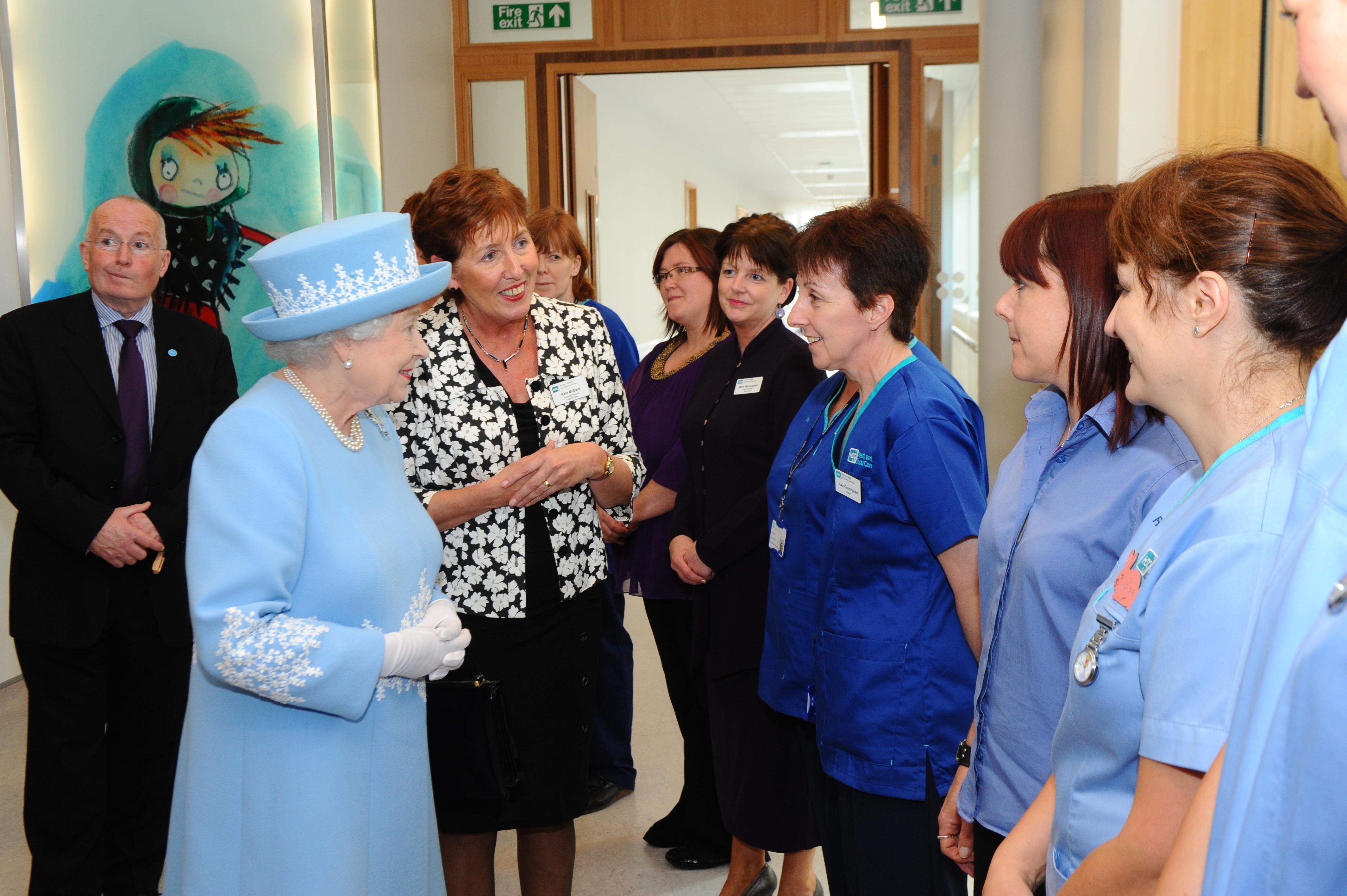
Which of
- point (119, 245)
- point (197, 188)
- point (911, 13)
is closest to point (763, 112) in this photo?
point (911, 13)

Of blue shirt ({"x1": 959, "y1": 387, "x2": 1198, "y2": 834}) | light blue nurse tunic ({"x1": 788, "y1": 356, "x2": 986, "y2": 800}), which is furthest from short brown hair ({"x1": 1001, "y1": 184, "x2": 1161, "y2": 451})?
light blue nurse tunic ({"x1": 788, "y1": 356, "x2": 986, "y2": 800})

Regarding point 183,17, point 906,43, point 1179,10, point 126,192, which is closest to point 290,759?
point 1179,10

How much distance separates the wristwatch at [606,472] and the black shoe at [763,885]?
1.27 meters

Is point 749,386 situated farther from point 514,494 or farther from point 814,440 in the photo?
point 514,494

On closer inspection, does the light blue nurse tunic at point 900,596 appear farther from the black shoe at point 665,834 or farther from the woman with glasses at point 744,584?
the black shoe at point 665,834

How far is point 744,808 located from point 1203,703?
1.86 meters

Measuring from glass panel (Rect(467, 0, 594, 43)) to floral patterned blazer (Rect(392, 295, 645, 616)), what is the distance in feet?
16.8

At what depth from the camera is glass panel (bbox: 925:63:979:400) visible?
6.42 metres

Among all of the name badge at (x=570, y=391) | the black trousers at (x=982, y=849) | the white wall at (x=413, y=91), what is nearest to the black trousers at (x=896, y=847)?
the black trousers at (x=982, y=849)

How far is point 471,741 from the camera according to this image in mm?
1892

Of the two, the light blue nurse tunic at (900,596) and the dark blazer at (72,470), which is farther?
the dark blazer at (72,470)

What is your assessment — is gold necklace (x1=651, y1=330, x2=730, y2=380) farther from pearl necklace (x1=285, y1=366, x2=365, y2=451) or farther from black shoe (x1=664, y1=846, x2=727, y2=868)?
pearl necklace (x1=285, y1=366, x2=365, y2=451)

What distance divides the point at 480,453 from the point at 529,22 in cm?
550

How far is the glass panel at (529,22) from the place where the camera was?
6.61 meters
